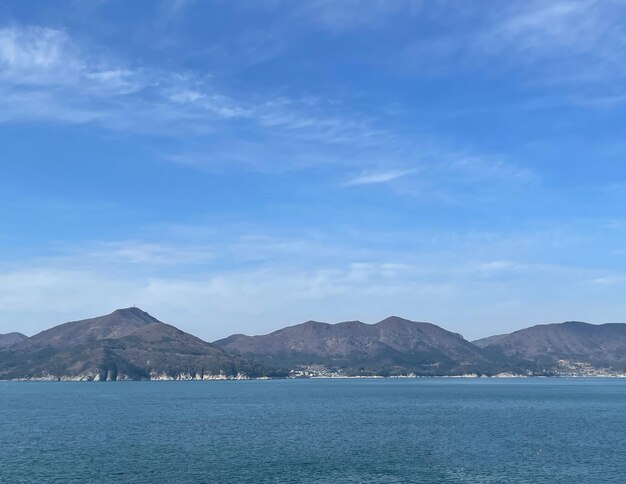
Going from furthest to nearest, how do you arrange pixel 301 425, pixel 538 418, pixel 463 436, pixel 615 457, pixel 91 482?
pixel 538 418 → pixel 301 425 → pixel 463 436 → pixel 615 457 → pixel 91 482

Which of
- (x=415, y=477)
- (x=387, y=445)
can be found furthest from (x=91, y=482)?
(x=387, y=445)

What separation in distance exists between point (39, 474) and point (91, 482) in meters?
11.4

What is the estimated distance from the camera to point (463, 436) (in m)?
144

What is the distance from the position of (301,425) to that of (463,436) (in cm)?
4491

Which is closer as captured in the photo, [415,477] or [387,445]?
[415,477]

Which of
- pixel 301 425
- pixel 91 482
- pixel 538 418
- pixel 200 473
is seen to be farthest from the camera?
pixel 538 418

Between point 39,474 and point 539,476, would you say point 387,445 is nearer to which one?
point 539,476

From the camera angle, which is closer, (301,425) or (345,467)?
(345,467)

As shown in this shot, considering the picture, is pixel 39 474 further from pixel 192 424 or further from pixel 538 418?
pixel 538 418

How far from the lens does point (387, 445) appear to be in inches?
5118

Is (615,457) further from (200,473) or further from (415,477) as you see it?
(200,473)

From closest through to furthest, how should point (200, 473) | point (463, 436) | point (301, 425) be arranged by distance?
1. point (200, 473)
2. point (463, 436)
3. point (301, 425)

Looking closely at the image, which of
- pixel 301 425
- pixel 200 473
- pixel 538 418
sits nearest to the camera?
pixel 200 473

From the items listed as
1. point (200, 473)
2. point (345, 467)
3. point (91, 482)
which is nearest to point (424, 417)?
point (345, 467)
